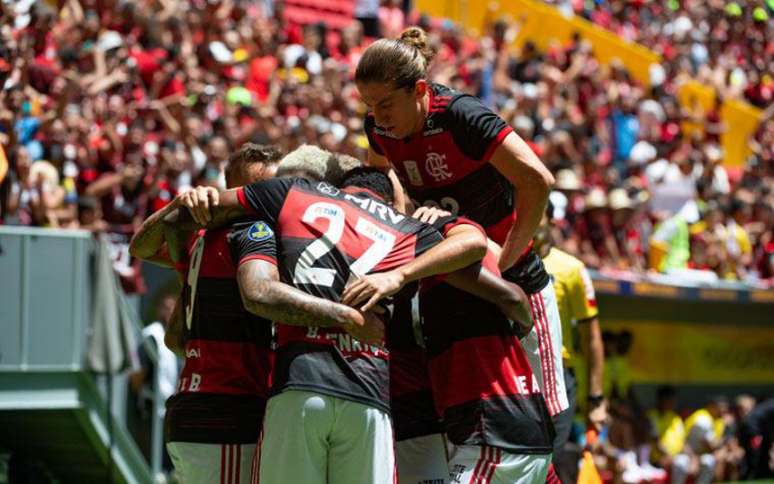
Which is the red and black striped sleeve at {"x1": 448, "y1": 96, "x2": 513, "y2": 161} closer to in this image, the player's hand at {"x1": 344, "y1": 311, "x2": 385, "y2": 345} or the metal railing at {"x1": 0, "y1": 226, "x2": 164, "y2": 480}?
the player's hand at {"x1": 344, "y1": 311, "x2": 385, "y2": 345}

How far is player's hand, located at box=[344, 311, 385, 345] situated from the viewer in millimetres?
4605

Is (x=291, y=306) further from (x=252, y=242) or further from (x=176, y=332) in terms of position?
(x=176, y=332)

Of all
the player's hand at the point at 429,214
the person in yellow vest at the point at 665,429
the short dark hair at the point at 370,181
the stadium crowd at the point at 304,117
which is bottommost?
the person in yellow vest at the point at 665,429

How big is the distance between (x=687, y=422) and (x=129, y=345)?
7.45m

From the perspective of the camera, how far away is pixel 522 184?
5.27m

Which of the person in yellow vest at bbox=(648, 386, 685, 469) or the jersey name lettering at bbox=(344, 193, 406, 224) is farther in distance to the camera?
the person in yellow vest at bbox=(648, 386, 685, 469)

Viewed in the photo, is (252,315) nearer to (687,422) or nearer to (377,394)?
(377,394)

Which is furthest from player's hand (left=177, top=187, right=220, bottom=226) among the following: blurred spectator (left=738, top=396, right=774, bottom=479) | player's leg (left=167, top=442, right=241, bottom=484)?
blurred spectator (left=738, top=396, right=774, bottom=479)

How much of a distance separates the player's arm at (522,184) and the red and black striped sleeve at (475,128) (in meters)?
0.03

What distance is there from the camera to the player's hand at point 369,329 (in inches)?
181

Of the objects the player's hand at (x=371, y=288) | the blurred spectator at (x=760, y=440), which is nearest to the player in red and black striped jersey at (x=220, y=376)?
the player's hand at (x=371, y=288)

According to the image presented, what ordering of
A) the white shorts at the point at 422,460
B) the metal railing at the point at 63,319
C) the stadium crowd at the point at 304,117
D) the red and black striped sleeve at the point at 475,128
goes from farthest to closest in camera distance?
the stadium crowd at the point at 304,117 → the metal railing at the point at 63,319 → the white shorts at the point at 422,460 → the red and black striped sleeve at the point at 475,128

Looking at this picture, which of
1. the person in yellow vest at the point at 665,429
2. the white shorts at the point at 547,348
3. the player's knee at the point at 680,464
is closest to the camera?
the white shorts at the point at 547,348

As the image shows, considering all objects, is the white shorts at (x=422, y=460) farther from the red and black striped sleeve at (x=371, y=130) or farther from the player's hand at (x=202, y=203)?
the player's hand at (x=202, y=203)
